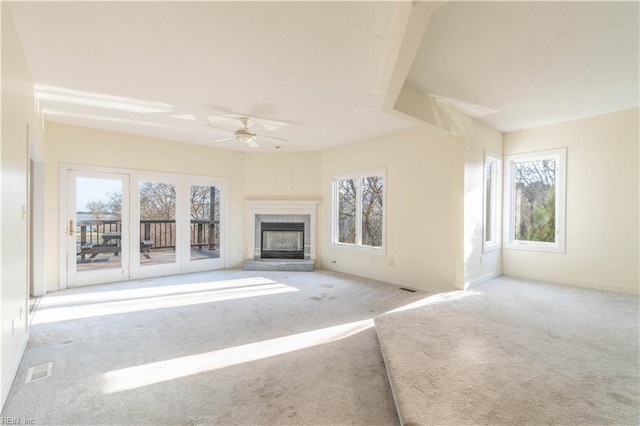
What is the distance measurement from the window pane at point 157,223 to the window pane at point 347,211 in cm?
330

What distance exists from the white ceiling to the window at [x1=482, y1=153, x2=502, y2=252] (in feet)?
3.31

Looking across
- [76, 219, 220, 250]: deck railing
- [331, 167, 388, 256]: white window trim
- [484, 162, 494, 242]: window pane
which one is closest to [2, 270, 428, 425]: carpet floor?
[76, 219, 220, 250]: deck railing

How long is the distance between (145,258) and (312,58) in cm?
472

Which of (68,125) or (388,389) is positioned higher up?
(68,125)

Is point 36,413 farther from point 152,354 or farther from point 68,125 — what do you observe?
point 68,125

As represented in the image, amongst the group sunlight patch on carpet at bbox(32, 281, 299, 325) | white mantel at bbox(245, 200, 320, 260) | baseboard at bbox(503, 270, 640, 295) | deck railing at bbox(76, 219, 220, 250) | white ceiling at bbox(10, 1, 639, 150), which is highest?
white ceiling at bbox(10, 1, 639, 150)

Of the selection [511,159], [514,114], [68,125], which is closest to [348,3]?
[514,114]

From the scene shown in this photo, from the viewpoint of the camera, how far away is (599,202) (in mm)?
4223

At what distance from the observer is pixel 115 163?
4941 mm

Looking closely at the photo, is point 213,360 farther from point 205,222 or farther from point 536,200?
point 536,200

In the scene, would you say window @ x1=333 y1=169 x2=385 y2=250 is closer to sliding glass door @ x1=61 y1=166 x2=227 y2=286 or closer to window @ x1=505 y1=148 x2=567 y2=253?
window @ x1=505 y1=148 x2=567 y2=253

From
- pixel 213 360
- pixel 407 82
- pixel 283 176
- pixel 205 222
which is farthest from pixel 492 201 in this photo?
pixel 205 222

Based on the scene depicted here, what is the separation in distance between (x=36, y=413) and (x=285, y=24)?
10.0 ft

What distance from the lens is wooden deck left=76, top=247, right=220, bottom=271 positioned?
476 cm
